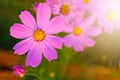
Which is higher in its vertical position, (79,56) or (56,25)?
(79,56)

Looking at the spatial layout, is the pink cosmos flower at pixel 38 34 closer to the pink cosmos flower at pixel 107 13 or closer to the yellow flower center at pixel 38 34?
the yellow flower center at pixel 38 34

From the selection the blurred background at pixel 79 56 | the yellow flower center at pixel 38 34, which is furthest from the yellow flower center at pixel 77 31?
the blurred background at pixel 79 56

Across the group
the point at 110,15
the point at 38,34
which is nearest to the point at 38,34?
the point at 38,34

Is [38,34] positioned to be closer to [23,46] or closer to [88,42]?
[23,46]

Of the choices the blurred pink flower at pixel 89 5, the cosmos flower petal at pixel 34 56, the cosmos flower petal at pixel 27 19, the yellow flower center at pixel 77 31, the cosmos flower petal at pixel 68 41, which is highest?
the yellow flower center at pixel 77 31

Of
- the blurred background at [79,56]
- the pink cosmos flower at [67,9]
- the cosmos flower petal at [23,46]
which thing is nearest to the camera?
the cosmos flower petal at [23,46]

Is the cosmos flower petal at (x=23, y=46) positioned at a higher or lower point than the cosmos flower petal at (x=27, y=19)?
lower

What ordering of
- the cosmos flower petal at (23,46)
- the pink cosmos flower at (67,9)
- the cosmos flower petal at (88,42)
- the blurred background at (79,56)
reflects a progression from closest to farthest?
the cosmos flower petal at (23,46) < the pink cosmos flower at (67,9) < the cosmos flower petal at (88,42) < the blurred background at (79,56)
